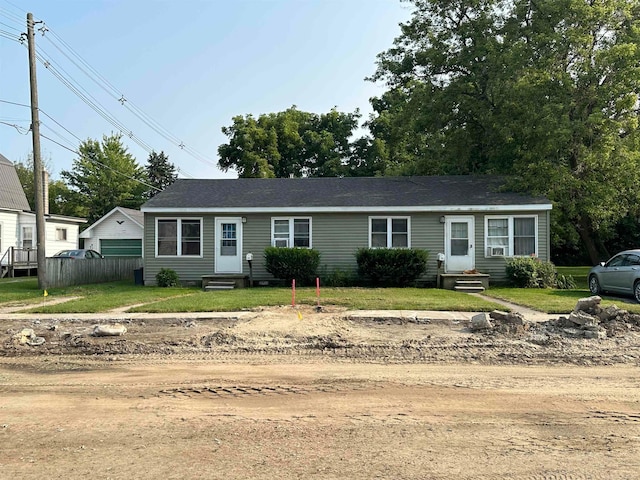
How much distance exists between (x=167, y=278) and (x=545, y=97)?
16.6 metres

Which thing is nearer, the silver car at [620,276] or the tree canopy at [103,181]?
the silver car at [620,276]

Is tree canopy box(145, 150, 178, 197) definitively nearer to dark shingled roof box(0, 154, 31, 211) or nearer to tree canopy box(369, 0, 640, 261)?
dark shingled roof box(0, 154, 31, 211)

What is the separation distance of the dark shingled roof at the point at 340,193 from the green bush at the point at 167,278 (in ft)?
8.21

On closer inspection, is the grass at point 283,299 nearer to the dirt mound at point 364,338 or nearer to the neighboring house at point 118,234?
the dirt mound at point 364,338

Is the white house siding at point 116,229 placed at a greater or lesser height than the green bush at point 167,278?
greater

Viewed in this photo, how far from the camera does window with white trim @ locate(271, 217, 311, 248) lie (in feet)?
67.1

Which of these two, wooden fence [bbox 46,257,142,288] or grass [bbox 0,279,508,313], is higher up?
wooden fence [bbox 46,257,142,288]

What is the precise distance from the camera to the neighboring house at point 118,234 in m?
32.6

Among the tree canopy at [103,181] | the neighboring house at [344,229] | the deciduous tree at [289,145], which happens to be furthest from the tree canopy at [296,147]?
the neighboring house at [344,229]

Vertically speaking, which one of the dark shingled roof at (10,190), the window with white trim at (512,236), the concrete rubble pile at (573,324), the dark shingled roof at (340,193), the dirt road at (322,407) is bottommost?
the dirt road at (322,407)

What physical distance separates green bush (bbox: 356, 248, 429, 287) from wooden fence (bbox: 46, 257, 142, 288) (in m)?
11.2

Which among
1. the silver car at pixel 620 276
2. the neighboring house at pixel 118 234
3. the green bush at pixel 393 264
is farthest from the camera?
the neighboring house at pixel 118 234

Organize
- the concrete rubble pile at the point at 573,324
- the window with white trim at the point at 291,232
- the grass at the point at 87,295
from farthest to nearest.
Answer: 1. the window with white trim at the point at 291,232
2. the grass at the point at 87,295
3. the concrete rubble pile at the point at 573,324

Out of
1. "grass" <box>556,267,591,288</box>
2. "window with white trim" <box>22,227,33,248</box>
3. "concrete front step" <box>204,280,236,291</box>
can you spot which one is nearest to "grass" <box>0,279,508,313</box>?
"concrete front step" <box>204,280,236,291</box>
